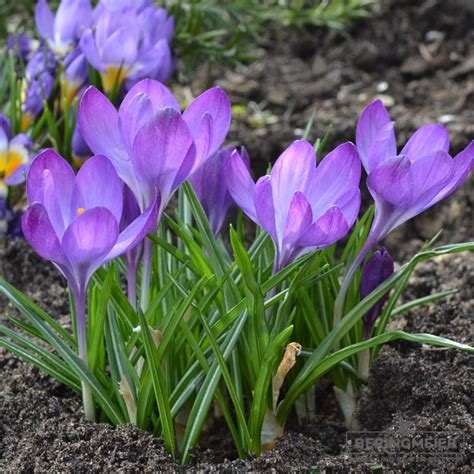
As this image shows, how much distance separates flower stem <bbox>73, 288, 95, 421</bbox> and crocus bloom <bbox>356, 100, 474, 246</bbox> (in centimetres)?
40

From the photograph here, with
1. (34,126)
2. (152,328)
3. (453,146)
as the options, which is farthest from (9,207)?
(453,146)

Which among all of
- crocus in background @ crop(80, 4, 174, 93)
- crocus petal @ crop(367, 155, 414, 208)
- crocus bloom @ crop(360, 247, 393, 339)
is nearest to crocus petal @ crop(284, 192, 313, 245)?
crocus petal @ crop(367, 155, 414, 208)

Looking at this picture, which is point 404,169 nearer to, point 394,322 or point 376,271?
point 376,271

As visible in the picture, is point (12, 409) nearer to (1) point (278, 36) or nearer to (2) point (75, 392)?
(2) point (75, 392)

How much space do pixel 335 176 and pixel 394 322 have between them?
0.56 m

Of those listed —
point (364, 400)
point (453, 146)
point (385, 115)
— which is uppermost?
point (385, 115)

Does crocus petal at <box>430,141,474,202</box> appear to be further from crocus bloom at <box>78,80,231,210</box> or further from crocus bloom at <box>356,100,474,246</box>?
crocus bloom at <box>78,80,231,210</box>

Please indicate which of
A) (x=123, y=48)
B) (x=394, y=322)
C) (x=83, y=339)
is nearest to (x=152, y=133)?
(x=83, y=339)

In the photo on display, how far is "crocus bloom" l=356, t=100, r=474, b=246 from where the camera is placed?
1192 mm

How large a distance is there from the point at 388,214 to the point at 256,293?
214mm

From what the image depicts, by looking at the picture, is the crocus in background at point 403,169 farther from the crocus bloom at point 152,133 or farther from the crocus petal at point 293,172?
the crocus bloom at point 152,133

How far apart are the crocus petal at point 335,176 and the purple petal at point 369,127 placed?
0.10 meters

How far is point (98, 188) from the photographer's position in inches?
45.9

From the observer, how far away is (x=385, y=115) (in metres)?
1.31
